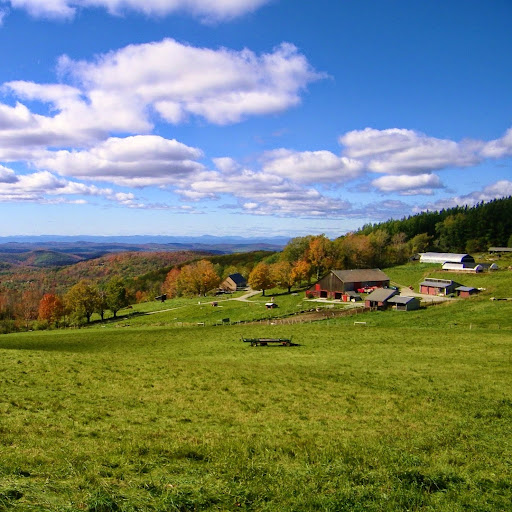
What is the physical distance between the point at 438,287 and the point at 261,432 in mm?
74845

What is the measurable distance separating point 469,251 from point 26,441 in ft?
553

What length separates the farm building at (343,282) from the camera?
8812 cm

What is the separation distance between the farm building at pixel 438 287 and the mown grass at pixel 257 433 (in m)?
49.9

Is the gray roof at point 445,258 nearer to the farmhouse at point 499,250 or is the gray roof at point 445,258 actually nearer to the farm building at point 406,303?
the farmhouse at point 499,250

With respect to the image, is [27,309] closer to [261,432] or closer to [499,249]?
[261,432]

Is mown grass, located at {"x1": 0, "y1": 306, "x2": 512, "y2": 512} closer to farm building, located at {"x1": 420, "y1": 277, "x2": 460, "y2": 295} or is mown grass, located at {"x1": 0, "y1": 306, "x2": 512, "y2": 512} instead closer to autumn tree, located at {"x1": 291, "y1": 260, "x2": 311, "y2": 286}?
farm building, located at {"x1": 420, "y1": 277, "x2": 460, "y2": 295}

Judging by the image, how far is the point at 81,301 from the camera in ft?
299

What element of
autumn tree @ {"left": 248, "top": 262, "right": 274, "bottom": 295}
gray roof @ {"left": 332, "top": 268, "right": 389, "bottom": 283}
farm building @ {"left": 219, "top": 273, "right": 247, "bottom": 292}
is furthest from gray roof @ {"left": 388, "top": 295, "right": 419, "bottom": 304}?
farm building @ {"left": 219, "top": 273, "right": 247, "bottom": 292}

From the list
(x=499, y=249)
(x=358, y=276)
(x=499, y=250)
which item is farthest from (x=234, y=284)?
(x=499, y=250)

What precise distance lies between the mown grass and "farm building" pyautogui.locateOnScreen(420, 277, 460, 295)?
164ft

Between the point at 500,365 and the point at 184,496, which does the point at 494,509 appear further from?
the point at 500,365

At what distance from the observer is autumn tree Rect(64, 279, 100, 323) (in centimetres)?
9094

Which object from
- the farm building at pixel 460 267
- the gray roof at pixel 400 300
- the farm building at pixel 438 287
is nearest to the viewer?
the gray roof at pixel 400 300

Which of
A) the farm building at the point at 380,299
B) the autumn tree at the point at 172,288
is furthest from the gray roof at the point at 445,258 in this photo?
the autumn tree at the point at 172,288
